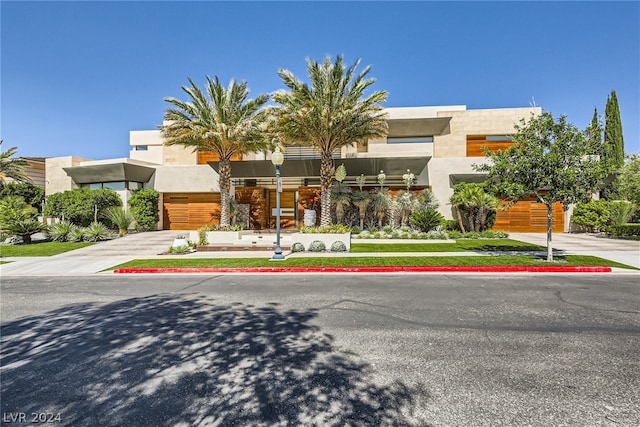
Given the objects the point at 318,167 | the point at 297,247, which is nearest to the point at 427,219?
the point at 318,167

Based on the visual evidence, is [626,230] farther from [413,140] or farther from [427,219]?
[413,140]

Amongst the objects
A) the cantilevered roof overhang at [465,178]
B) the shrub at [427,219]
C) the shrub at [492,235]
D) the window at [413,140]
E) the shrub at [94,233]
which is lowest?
the shrub at [492,235]

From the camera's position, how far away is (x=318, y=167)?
24.1 m

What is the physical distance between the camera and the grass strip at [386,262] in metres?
11.7

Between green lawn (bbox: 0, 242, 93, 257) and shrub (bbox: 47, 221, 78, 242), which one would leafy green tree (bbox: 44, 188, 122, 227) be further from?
green lawn (bbox: 0, 242, 93, 257)

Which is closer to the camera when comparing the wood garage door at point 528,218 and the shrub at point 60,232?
the shrub at point 60,232

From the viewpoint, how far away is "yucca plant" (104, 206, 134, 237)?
23909 millimetres

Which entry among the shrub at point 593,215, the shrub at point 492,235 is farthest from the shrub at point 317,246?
the shrub at point 593,215

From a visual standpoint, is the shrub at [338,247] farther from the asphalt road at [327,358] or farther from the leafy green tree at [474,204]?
the leafy green tree at [474,204]

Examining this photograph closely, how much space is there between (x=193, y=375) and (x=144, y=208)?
86.3 ft

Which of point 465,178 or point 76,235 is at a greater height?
point 465,178

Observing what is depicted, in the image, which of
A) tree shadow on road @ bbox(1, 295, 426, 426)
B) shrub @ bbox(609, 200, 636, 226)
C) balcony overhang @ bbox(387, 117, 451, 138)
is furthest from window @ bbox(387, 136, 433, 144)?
tree shadow on road @ bbox(1, 295, 426, 426)

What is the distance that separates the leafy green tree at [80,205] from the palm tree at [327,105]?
17.1 m

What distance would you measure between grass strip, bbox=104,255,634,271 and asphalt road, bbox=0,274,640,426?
12.2 ft
